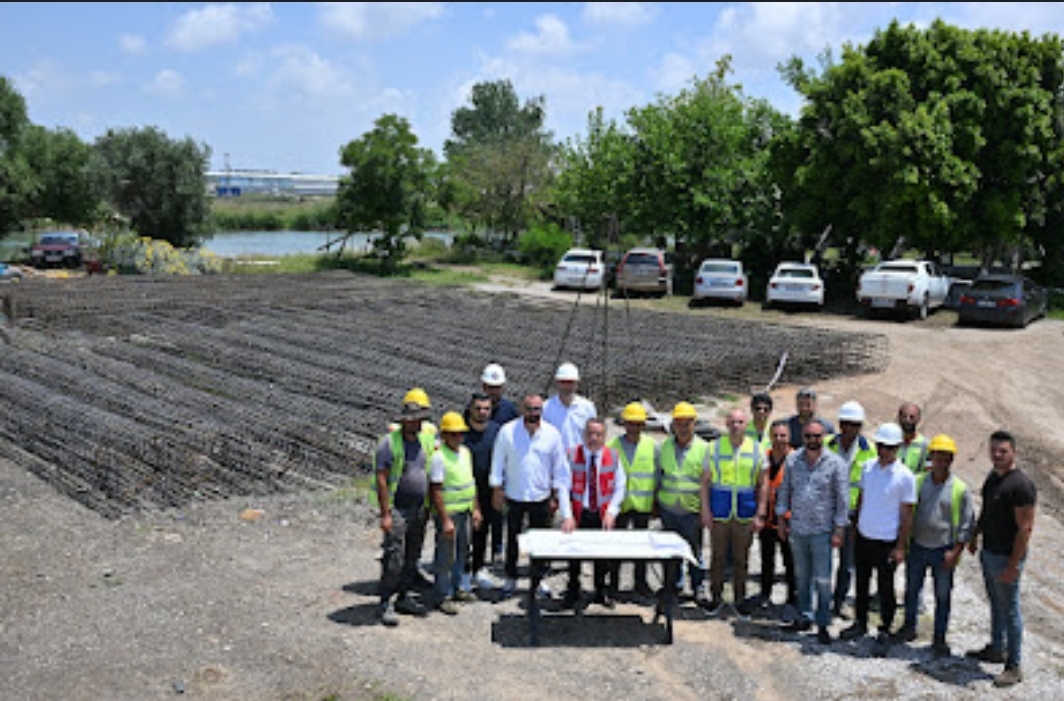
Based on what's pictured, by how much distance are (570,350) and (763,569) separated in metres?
9.66

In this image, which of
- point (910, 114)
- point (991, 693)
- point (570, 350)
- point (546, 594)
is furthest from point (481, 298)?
point (991, 693)

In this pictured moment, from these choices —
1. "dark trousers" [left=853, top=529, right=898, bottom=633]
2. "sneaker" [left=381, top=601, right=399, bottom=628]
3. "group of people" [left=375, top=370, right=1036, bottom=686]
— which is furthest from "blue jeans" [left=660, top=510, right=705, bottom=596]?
"sneaker" [left=381, top=601, right=399, bottom=628]

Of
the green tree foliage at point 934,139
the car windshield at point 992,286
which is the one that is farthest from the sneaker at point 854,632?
the green tree foliage at point 934,139

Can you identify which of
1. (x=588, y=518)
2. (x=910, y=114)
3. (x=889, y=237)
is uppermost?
(x=910, y=114)

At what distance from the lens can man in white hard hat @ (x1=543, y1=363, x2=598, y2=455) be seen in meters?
7.78

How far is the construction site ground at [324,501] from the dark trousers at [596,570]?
7.8 inches

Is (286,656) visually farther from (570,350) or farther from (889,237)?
(889,237)

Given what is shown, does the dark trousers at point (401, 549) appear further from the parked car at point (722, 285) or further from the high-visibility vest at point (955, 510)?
the parked car at point (722, 285)

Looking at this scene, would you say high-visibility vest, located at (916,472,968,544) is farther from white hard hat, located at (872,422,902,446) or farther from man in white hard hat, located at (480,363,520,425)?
man in white hard hat, located at (480,363,520,425)

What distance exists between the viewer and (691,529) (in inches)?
286

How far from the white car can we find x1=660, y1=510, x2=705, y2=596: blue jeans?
62.1ft

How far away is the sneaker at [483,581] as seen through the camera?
24.4ft

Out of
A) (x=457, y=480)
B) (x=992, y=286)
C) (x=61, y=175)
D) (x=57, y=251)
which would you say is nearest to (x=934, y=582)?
(x=457, y=480)

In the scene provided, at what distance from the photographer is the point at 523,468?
7125mm
